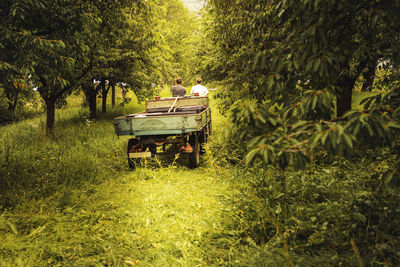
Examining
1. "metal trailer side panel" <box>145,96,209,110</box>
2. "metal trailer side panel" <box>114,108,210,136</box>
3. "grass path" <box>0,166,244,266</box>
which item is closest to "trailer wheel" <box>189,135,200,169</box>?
"metal trailer side panel" <box>114,108,210,136</box>

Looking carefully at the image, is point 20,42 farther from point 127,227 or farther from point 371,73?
point 371,73

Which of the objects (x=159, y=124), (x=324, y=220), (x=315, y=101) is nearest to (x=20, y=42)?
(x=159, y=124)

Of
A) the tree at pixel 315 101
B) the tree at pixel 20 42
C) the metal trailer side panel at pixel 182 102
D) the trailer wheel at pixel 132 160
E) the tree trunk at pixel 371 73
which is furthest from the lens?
the metal trailer side panel at pixel 182 102

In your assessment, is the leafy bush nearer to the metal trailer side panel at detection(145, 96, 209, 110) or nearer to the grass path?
the grass path

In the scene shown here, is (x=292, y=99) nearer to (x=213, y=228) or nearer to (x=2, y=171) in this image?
(x=213, y=228)

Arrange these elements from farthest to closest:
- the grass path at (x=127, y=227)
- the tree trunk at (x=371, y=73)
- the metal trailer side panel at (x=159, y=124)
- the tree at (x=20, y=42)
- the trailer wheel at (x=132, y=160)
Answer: the trailer wheel at (x=132, y=160) → the tree trunk at (x=371, y=73) → the metal trailer side panel at (x=159, y=124) → the tree at (x=20, y=42) → the grass path at (x=127, y=227)

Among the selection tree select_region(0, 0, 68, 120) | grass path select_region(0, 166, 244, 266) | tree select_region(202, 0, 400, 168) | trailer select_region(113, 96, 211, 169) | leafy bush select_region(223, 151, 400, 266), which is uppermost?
tree select_region(0, 0, 68, 120)

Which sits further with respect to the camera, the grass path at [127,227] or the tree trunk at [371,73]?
the tree trunk at [371,73]

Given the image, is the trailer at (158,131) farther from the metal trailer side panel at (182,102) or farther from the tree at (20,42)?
the tree at (20,42)

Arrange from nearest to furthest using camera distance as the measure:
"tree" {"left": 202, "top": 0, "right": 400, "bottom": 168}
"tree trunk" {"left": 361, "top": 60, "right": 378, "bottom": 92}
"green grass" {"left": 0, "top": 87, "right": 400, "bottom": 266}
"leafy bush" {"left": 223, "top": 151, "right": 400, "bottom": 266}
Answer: "tree" {"left": 202, "top": 0, "right": 400, "bottom": 168}
"leafy bush" {"left": 223, "top": 151, "right": 400, "bottom": 266}
"green grass" {"left": 0, "top": 87, "right": 400, "bottom": 266}
"tree trunk" {"left": 361, "top": 60, "right": 378, "bottom": 92}

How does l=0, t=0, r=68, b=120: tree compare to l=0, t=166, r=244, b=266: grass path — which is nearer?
l=0, t=166, r=244, b=266: grass path

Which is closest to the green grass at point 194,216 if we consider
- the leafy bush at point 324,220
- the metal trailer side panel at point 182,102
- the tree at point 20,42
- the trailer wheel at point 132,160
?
the leafy bush at point 324,220

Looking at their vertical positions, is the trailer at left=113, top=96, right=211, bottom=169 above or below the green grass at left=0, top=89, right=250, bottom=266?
above

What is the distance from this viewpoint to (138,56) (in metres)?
10.5
